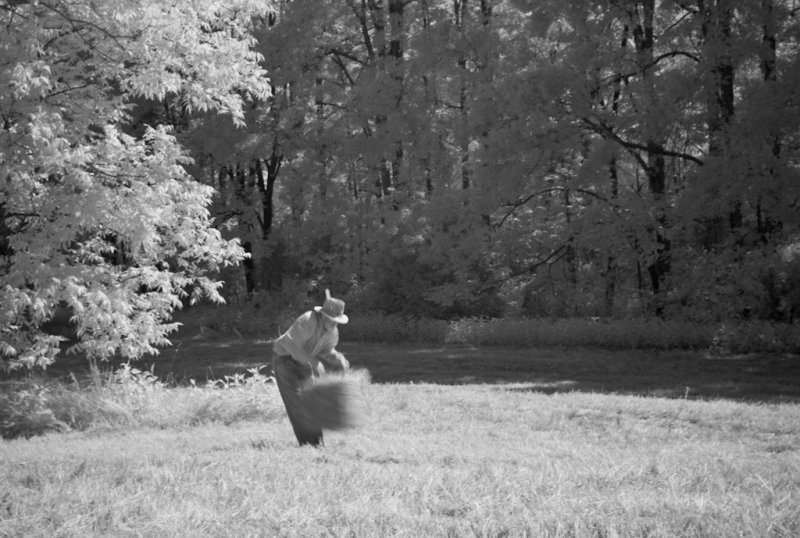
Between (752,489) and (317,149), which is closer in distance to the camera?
(752,489)

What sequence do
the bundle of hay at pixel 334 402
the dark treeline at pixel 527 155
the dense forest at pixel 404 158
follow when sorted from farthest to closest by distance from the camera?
the dark treeline at pixel 527 155 < the dense forest at pixel 404 158 < the bundle of hay at pixel 334 402

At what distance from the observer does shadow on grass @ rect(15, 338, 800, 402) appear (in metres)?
14.1

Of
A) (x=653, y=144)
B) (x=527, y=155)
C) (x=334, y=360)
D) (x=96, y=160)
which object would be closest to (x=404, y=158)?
(x=527, y=155)

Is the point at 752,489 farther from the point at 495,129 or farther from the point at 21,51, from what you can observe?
the point at 495,129

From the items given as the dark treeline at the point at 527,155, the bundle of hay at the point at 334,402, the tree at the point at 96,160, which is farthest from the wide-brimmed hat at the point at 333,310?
the dark treeline at the point at 527,155

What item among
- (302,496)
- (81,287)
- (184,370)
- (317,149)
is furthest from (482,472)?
(317,149)

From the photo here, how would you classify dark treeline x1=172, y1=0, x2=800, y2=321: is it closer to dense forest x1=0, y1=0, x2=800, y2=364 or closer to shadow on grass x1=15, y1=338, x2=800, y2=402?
dense forest x1=0, y1=0, x2=800, y2=364

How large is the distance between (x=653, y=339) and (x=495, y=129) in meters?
6.92

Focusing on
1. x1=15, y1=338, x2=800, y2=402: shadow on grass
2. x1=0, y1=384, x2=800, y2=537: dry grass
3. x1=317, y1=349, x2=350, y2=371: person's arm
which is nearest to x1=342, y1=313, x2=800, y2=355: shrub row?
x1=15, y1=338, x2=800, y2=402: shadow on grass

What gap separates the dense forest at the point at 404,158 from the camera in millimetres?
11367

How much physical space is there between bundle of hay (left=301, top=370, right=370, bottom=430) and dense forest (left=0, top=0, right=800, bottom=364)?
4780mm

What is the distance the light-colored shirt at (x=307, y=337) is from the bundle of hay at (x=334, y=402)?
31 cm

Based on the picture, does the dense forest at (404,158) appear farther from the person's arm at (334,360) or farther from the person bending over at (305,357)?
the person's arm at (334,360)

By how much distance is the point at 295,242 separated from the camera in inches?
1195
